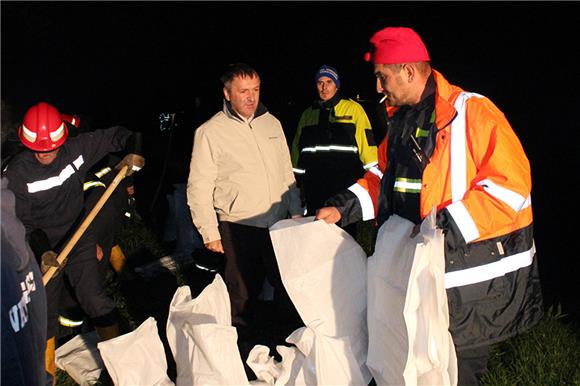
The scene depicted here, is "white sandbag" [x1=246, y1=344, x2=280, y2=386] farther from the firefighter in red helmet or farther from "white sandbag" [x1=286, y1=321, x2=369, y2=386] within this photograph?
the firefighter in red helmet

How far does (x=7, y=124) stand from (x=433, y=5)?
5.84 metres

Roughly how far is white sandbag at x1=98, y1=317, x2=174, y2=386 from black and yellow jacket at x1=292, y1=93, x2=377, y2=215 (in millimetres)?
2321

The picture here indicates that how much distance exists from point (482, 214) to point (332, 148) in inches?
110

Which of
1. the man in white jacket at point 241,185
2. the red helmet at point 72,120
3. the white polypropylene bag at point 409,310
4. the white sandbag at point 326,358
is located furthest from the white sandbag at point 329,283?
the red helmet at point 72,120

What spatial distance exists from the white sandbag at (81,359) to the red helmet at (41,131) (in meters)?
1.24

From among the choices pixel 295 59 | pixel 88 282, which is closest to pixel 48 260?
pixel 88 282

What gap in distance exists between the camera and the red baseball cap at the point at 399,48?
237cm

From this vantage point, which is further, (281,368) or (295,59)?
(295,59)

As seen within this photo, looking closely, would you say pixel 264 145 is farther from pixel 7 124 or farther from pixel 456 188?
pixel 7 124

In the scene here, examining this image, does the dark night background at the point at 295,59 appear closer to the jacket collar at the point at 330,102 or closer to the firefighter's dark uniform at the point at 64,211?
the jacket collar at the point at 330,102

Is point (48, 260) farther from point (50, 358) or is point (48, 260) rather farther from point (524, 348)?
point (524, 348)

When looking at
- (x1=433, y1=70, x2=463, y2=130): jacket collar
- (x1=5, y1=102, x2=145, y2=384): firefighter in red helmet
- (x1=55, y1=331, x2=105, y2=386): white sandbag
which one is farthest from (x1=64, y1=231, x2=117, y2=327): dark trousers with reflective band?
(x1=433, y1=70, x2=463, y2=130): jacket collar

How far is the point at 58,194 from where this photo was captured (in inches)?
139

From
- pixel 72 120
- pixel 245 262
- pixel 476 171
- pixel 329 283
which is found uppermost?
pixel 72 120
